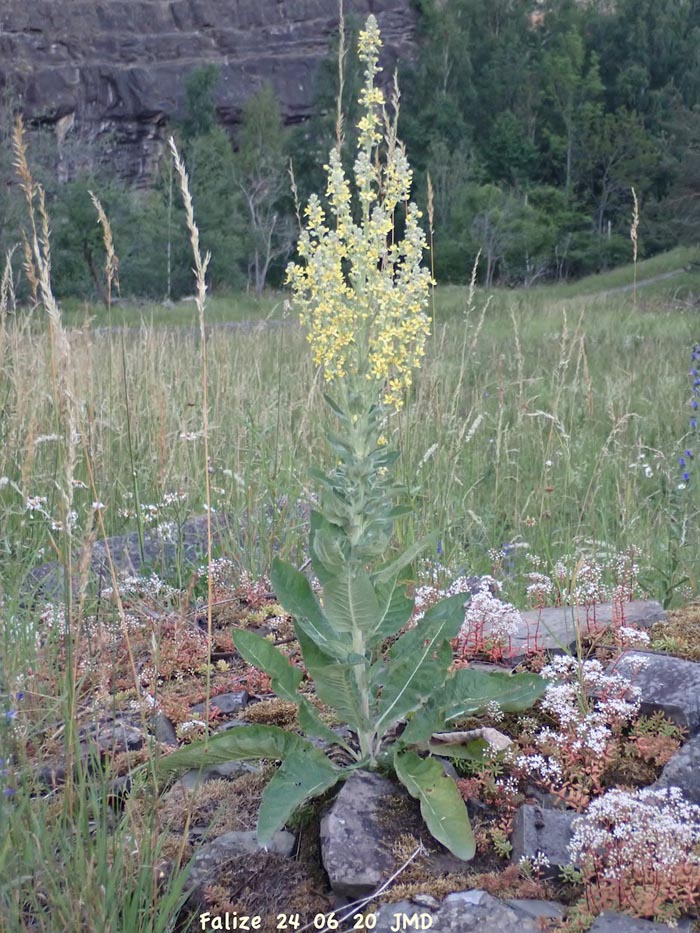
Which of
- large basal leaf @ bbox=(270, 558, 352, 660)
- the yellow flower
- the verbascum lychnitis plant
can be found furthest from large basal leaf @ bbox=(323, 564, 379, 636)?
the yellow flower

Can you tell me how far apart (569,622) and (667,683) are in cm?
52

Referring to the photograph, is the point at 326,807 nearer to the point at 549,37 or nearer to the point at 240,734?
the point at 240,734

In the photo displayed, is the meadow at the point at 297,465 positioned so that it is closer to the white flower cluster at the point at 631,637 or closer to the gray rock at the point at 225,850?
the white flower cluster at the point at 631,637

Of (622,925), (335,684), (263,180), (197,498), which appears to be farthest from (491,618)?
(263,180)

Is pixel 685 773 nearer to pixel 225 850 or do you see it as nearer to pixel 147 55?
pixel 225 850

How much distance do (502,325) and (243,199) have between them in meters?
26.7

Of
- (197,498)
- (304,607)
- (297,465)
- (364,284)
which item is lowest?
(197,498)

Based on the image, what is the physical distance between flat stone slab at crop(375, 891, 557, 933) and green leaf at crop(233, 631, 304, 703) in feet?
1.87

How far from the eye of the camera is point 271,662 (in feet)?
7.30

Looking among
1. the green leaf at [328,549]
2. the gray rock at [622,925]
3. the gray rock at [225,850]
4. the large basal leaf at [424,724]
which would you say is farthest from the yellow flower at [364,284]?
the gray rock at [622,925]

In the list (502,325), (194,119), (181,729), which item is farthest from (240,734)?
(194,119)

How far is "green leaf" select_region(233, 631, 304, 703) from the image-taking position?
2195 mm

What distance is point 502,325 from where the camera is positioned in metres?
17.0

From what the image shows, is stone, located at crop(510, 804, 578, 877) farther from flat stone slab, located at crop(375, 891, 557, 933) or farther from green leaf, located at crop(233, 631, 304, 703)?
green leaf, located at crop(233, 631, 304, 703)
